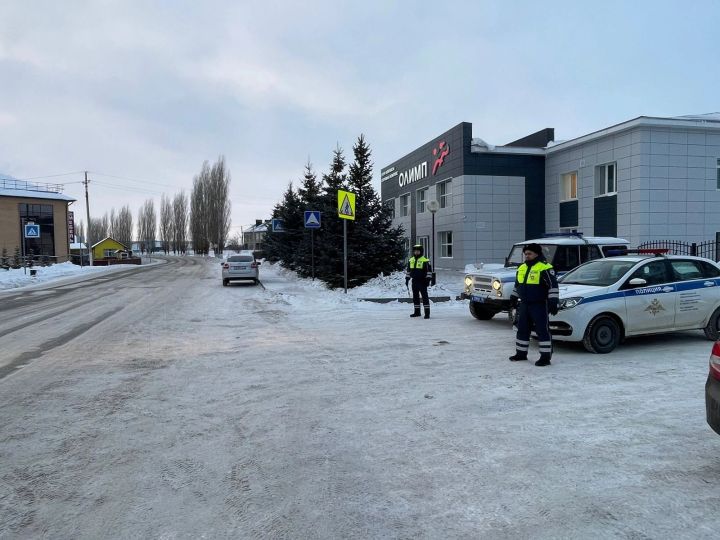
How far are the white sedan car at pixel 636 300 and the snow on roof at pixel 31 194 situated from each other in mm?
64297

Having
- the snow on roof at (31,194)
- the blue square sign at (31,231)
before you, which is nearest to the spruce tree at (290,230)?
the blue square sign at (31,231)

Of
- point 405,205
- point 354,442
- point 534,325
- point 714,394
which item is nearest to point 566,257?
point 534,325

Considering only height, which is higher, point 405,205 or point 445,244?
point 405,205

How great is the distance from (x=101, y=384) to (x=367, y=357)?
→ 12.2ft

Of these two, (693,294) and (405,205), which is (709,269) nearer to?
(693,294)

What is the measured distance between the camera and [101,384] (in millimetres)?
6398

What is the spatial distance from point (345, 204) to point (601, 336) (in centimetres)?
968

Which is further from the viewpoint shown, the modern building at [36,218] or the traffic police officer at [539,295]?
the modern building at [36,218]

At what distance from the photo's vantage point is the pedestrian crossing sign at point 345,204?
16.1 metres

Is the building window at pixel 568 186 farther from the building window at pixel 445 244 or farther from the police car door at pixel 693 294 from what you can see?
the police car door at pixel 693 294

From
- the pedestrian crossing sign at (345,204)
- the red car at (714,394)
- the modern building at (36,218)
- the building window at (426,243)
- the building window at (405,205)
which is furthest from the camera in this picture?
the modern building at (36,218)

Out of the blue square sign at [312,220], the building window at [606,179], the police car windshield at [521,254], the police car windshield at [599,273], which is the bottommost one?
the police car windshield at [599,273]

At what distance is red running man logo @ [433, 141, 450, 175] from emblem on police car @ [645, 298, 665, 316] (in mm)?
21166

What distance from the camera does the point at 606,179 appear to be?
23.2 m
